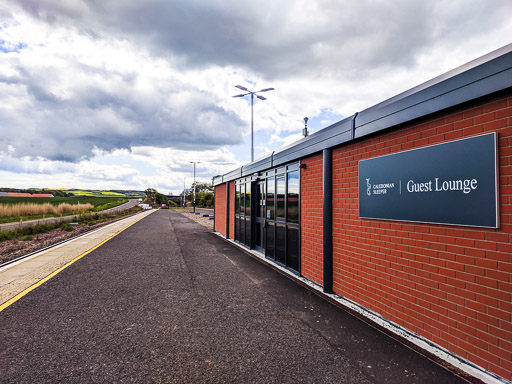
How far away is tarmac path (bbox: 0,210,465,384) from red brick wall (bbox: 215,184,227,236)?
30.1 ft

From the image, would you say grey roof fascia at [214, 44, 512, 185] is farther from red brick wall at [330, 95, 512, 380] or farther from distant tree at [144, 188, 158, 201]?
distant tree at [144, 188, 158, 201]

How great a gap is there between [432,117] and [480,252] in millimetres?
1725

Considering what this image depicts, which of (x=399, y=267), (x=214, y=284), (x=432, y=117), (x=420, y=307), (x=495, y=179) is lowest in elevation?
(x=214, y=284)

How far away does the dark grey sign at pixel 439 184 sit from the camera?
3.05m

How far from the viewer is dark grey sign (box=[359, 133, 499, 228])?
3050 mm

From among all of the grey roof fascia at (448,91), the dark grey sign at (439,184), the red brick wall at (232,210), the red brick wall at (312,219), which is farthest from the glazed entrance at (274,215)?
the grey roof fascia at (448,91)

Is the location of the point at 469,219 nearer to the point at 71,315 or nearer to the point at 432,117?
the point at 432,117

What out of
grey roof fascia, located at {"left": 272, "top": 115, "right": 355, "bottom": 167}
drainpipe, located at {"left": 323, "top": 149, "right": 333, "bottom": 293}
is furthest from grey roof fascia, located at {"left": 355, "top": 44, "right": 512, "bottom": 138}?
drainpipe, located at {"left": 323, "top": 149, "right": 333, "bottom": 293}

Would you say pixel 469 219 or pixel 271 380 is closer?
pixel 271 380

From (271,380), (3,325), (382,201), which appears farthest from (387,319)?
(3,325)

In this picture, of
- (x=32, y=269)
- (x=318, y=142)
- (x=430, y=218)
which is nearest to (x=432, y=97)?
(x=430, y=218)

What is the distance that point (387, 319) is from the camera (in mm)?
4340

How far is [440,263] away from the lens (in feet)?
11.7

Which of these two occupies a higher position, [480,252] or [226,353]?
[480,252]
